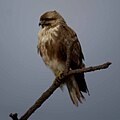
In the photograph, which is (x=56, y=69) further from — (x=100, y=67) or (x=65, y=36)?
(x=100, y=67)

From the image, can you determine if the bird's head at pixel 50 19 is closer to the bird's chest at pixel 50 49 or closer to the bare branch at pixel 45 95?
the bird's chest at pixel 50 49

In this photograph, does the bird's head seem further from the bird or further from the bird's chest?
the bird's chest

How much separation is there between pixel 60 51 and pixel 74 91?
0.69 metres

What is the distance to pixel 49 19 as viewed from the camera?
18.4 ft

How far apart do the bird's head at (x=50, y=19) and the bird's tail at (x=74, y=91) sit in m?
0.99

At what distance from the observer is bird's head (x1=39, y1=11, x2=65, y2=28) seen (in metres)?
5.54

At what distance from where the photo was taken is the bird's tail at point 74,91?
16.2 feet

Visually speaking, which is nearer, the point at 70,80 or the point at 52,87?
the point at 52,87

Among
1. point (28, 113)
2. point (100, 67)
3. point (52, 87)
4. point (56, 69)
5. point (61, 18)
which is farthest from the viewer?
point (61, 18)

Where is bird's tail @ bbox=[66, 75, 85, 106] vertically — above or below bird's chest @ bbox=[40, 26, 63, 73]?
below

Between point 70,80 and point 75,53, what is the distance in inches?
23.2

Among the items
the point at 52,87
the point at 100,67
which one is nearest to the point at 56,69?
the point at 52,87

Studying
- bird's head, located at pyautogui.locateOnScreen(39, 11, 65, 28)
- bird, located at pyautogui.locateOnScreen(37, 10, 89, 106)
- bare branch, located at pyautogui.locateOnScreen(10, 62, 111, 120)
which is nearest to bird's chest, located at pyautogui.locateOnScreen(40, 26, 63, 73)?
bird, located at pyautogui.locateOnScreen(37, 10, 89, 106)

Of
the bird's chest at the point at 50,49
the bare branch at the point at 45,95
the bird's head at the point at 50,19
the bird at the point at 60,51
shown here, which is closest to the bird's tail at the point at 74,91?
the bird at the point at 60,51
